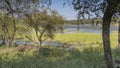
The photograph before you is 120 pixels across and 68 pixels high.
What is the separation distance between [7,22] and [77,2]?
1611cm

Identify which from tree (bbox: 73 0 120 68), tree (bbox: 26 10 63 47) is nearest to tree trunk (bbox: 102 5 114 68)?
tree (bbox: 73 0 120 68)

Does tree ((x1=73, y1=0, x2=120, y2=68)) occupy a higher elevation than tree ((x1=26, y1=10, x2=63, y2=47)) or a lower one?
higher

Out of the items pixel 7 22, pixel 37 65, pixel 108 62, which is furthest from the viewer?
pixel 7 22

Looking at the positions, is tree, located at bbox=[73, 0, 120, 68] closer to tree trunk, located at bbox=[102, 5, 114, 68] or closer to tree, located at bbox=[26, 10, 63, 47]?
tree trunk, located at bbox=[102, 5, 114, 68]

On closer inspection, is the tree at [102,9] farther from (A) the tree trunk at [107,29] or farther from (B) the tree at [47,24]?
(B) the tree at [47,24]

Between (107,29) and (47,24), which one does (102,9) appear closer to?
(107,29)

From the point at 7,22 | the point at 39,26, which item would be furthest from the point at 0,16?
the point at 39,26

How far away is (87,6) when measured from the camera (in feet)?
28.2

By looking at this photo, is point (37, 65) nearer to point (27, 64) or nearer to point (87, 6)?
point (27, 64)

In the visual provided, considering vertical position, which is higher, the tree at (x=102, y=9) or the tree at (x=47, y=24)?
the tree at (x=102, y=9)

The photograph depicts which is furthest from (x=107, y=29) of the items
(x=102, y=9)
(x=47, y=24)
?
(x=47, y=24)

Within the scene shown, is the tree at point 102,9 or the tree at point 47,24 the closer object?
the tree at point 102,9

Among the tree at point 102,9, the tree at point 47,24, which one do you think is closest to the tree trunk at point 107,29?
the tree at point 102,9

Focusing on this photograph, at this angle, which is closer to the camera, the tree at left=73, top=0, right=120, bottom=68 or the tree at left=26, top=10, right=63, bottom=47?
the tree at left=73, top=0, right=120, bottom=68
